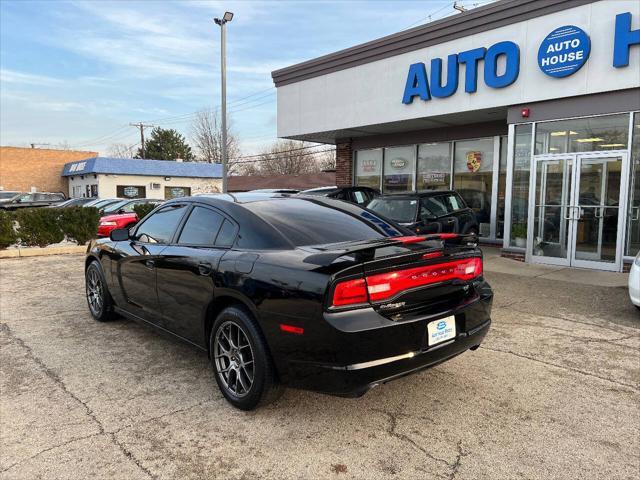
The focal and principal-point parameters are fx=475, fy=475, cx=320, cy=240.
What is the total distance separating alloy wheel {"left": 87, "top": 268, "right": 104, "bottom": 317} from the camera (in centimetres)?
551

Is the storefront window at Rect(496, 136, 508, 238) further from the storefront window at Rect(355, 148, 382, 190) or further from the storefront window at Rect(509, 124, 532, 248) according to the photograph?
the storefront window at Rect(355, 148, 382, 190)

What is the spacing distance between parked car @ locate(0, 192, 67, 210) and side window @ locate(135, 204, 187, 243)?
25.9 meters

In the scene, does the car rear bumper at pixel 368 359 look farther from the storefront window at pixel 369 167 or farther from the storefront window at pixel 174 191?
the storefront window at pixel 174 191

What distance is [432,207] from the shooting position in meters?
9.84

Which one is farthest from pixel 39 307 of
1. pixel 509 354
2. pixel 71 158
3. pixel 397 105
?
pixel 71 158

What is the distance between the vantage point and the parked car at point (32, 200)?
87.0 feet

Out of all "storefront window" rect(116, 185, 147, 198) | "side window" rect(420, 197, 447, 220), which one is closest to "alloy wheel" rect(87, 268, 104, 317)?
"side window" rect(420, 197, 447, 220)

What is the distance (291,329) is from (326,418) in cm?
77

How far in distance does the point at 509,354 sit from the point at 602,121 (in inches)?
268

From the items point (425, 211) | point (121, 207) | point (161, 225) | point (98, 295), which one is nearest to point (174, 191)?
point (121, 207)

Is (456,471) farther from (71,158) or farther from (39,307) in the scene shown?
(71,158)

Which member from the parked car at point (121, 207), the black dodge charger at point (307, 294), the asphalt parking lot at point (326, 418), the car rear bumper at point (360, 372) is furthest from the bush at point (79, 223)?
the car rear bumper at point (360, 372)

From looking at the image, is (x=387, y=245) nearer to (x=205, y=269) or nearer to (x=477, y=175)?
(x=205, y=269)

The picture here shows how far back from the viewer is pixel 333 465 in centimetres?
268
